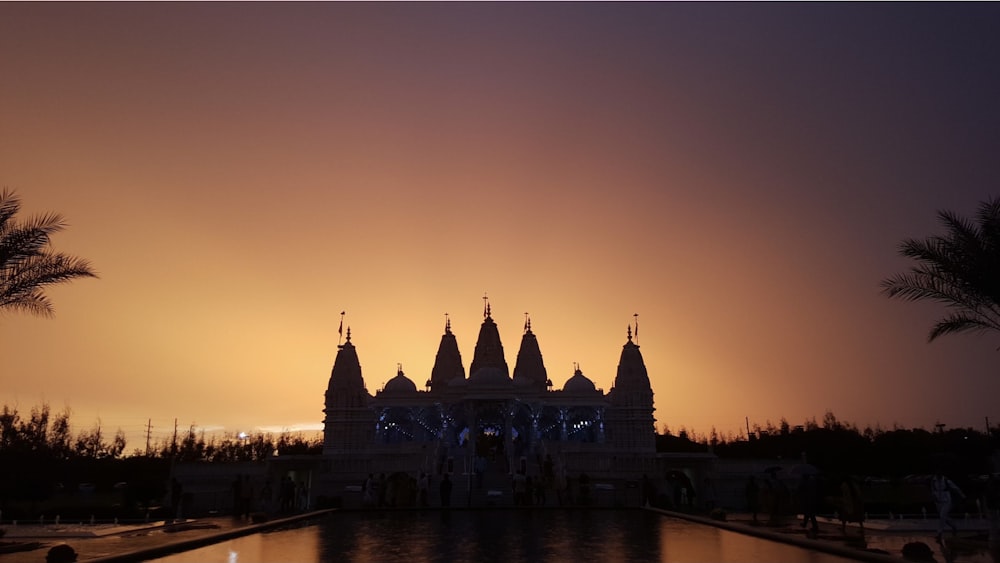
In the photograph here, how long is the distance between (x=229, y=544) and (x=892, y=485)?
43403mm

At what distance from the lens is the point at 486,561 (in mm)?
14008

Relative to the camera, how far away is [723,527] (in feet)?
72.3

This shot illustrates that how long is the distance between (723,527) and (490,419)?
28.4 metres

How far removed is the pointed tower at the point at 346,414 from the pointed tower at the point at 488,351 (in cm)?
831

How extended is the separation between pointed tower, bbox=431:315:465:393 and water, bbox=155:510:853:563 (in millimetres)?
32743

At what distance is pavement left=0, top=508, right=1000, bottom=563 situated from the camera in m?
14.4

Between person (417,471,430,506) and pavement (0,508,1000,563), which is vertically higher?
person (417,471,430,506)

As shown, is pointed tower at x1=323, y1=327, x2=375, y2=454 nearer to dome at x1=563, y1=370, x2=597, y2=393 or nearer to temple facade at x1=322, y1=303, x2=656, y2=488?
temple facade at x1=322, y1=303, x2=656, y2=488

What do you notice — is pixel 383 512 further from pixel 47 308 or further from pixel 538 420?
pixel 538 420

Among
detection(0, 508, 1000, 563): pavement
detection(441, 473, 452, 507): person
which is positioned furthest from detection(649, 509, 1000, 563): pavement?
detection(441, 473, 452, 507): person

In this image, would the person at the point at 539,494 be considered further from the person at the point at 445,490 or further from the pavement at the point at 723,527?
the pavement at the point at 723,527

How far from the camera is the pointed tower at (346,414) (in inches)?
2019

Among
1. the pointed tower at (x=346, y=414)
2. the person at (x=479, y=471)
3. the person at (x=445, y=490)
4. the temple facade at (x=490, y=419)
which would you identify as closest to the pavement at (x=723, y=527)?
the person at (x=445, y=490)

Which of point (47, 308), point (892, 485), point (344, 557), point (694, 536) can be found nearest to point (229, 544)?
point (344, 557)
